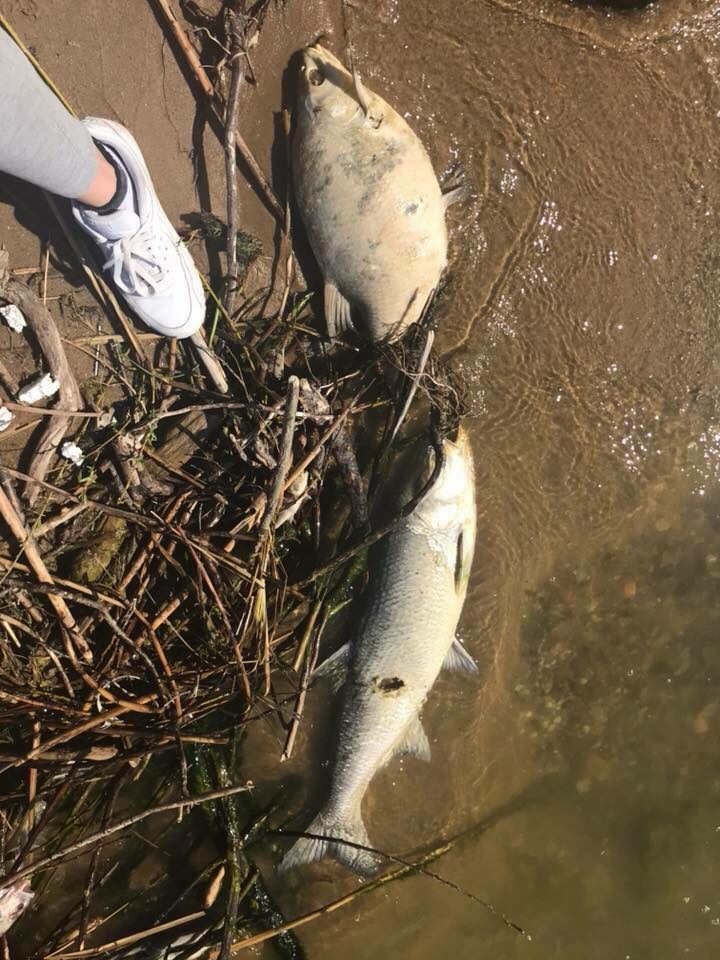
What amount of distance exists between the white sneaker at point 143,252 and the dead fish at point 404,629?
1.53 m

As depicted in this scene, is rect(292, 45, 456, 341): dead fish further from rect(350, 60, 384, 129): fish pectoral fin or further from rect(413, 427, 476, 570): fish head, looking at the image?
rect(413, 427, 476, 570): fish head

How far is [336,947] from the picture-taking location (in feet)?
13.6

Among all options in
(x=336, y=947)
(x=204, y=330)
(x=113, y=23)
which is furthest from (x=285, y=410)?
(x=336, y=947)

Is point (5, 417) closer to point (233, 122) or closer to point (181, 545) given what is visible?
point (181, 545)

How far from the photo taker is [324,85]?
3330 millimetres

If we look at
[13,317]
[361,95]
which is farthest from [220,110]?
[13,317]

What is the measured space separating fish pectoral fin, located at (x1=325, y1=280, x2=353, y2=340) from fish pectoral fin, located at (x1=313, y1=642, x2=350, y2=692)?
172cm

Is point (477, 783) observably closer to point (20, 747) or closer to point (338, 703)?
point (338, 703)

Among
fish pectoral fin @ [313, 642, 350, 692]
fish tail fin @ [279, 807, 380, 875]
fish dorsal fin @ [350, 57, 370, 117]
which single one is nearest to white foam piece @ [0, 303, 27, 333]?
fish dorsal fin @ [350, 57, 370, 117]

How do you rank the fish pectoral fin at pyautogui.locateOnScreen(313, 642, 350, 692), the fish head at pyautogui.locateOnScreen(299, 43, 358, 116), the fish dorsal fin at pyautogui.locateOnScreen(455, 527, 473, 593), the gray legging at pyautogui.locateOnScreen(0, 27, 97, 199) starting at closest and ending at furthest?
the gray legging at pyautogui.locateOnScreen(0, 27, 97, 199), the fish head at pyautogui.locateOnScreen(299, 43, 358, 116), the fish dorsal fin at pyautogui.locateOnScreen(455, 527, 473, 593), the fish pectoral fin at pyautogui.locateOnScreen(313, 642, 350, 692)

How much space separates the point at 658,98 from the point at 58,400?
370 cm

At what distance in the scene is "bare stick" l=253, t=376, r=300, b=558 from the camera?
3.36 m

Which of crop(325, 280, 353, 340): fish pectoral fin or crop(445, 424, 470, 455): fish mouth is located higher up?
crop(325, 280, 353, 340): fish pectoral fin

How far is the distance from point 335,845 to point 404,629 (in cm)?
143
